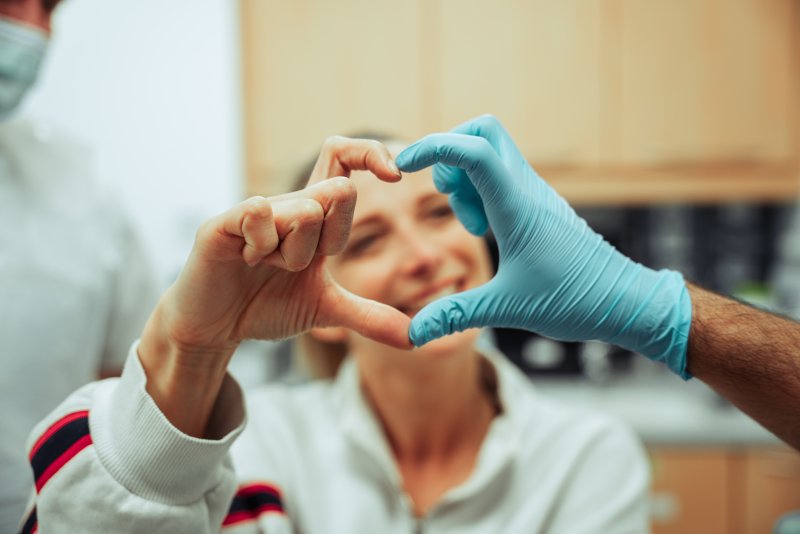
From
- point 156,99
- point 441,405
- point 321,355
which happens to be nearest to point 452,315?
point 441,405

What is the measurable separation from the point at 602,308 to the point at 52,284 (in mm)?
831

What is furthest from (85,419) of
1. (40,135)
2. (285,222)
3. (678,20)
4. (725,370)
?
(678,20)

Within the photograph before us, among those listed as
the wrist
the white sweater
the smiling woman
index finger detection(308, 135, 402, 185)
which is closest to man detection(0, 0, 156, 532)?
the white sweater

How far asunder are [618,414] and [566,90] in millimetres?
1019

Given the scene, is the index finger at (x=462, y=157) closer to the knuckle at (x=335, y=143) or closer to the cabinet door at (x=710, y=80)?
the knuckle at (x=335, y=143)

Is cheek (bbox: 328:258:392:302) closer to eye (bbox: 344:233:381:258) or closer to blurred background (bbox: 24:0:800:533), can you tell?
eye (bbox: 344:233:381:258)

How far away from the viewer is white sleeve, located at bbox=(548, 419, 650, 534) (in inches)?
35.8

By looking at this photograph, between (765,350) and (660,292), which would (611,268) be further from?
(765,350)

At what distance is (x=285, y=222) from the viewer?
0.51 metres

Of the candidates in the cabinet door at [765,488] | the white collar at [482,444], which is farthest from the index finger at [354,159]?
the cabinet door at [765,488]

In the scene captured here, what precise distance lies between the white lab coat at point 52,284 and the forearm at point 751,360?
Answer: 2.83 ft

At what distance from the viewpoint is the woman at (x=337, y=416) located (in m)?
0.59

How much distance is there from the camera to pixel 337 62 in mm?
2217

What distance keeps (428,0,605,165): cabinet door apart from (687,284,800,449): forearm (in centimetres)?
163
